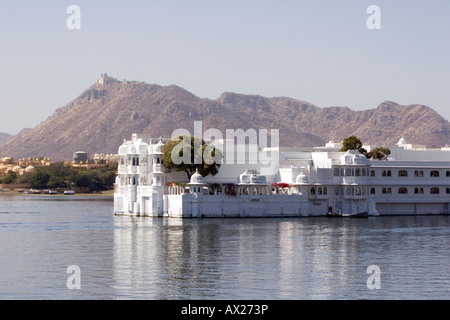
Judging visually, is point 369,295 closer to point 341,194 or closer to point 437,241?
point 437,241

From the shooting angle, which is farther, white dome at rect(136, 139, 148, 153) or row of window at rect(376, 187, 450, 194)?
row of window at rect(376, 187, 450, 194)

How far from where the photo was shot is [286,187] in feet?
269

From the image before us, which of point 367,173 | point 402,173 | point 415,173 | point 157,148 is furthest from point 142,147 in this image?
point 415,173

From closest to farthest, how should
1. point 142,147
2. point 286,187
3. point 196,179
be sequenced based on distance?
point 196,179 < point 286,187 < point 142,147

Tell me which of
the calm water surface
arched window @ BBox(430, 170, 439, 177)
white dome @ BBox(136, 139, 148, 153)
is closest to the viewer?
the calm water surface

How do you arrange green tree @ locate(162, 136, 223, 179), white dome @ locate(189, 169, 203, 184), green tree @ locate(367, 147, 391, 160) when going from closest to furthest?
1. white dome @ locate(189, 169, 203, 184)
2. green tree @ locate(162, 136, 223, 179)
3. green tree @ locate(367, 147, 391, 160)

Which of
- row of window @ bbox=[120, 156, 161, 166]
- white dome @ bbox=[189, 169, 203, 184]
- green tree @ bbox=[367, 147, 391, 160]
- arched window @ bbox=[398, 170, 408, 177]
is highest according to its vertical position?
green tree @ bbox=[367, 147, 391, 160]

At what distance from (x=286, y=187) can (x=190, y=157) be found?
8746 mm

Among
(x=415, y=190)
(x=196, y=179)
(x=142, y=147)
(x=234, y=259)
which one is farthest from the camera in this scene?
(x=415, y=190)

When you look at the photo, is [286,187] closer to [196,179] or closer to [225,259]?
[196,179]

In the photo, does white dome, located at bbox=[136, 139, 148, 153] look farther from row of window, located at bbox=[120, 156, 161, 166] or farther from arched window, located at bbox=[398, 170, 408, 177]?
arched window, located at bbox=[398, 170, 408, 177]

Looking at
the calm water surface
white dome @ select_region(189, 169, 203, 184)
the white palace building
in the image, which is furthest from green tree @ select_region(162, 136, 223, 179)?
the calm water surface

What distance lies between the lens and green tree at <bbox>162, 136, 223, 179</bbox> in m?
80.1

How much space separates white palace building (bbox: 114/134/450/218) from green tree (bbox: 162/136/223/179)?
1.01m
